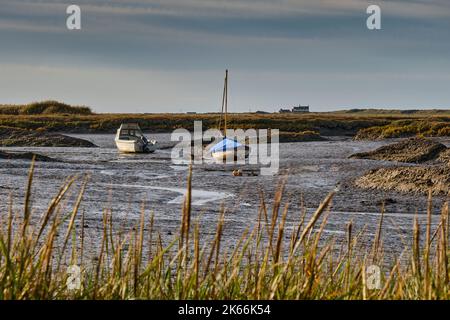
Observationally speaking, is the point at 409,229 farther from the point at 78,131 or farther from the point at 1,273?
the point at 78,131

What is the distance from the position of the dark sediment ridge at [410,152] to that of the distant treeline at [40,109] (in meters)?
68.5

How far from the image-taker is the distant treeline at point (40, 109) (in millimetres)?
101781

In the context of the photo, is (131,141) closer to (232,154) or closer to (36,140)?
(232,154)

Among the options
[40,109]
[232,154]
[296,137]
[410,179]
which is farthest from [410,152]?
[40,109]

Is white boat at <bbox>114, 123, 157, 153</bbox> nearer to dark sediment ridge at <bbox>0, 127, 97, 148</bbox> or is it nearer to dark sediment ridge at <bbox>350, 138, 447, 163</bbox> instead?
dark sediment ridge at <bbox>0, 127, 97, 148</bbox>

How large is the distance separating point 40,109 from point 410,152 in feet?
240

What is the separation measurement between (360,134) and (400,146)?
97.5 ft

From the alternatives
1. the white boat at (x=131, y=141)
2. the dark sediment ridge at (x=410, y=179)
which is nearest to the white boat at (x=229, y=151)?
the white boat at (x=131, y=141)

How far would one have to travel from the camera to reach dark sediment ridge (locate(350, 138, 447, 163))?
1432 inches

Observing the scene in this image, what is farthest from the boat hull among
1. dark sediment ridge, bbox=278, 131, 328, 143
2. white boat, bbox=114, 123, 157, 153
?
dark sediment ridge, bbox=278, 131, 328, 143

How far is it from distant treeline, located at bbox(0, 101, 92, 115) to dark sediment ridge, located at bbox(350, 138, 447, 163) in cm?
6851

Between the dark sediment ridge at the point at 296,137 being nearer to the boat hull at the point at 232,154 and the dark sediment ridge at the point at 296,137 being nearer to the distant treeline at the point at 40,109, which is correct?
the boat hull at the point at 232,154

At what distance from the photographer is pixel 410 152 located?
1478 inches

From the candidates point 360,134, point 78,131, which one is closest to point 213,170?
point 360,134
